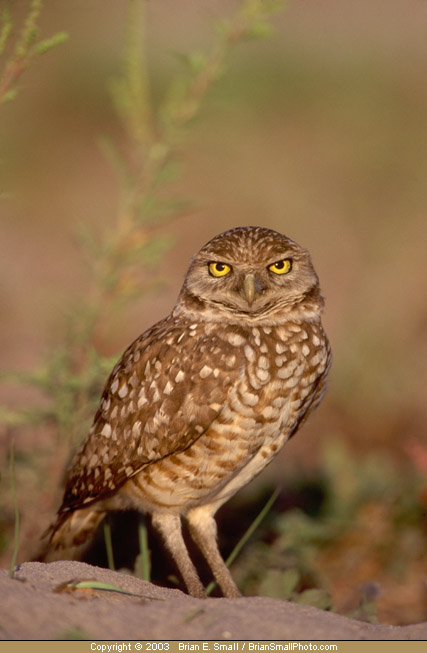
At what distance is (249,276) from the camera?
3.65 meters

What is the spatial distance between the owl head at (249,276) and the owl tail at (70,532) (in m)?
1.19

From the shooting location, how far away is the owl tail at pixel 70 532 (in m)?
4.17

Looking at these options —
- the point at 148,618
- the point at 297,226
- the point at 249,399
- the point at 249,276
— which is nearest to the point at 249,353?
the point at 249,399

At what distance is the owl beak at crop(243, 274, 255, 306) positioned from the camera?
361cm

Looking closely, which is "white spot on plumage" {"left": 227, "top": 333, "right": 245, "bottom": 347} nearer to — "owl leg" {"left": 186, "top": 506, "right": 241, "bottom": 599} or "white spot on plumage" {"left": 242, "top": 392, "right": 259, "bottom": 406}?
"white spot on plumage" {"left": 242, "top": 392, "right": 259, "bottom": 406}

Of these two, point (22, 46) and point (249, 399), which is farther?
point (249, 399)

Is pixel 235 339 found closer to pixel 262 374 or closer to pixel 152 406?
pixel 262 374

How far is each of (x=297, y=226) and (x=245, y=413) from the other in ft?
26.8

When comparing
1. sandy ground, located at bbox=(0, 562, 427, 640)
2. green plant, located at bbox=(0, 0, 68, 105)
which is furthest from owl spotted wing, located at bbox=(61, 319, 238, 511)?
green plant, located at bbox=(0, 0, 68, 105)

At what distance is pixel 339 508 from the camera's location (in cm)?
547

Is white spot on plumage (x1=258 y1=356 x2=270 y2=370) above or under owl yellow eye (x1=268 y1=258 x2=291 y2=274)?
under

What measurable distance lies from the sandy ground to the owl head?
128 centimetres

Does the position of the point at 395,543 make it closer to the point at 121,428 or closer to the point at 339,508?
the point at 339,508

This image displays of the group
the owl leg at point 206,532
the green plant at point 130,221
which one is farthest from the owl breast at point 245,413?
the green plant at point 130,221
